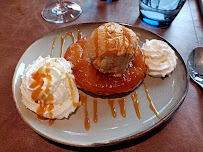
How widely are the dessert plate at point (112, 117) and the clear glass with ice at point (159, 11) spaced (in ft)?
1.85

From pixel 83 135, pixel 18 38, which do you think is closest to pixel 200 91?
pixel 83 135

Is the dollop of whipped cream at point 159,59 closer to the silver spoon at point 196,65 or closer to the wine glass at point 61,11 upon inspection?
the silver spoon at point 196,65

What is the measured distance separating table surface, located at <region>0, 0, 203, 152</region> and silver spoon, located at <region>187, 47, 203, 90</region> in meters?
0.05

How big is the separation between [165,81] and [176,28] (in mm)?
829

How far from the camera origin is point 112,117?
3.54 feet

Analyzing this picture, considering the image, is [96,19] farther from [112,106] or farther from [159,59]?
[112,106]

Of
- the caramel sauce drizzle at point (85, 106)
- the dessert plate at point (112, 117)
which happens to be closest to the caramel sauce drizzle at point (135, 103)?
the dessert plate at point (112, 117)

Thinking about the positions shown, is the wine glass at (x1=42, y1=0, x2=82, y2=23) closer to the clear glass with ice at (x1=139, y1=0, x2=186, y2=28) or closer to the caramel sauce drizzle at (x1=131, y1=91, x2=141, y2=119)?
the clear glass with ice at (x1=139, y1=0, x2=186, y2=28)

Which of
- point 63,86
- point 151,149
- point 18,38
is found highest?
point 63,86

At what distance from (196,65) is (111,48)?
0.77 metres

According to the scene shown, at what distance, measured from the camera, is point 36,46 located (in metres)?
1.40

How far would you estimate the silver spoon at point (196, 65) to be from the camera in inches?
53.9

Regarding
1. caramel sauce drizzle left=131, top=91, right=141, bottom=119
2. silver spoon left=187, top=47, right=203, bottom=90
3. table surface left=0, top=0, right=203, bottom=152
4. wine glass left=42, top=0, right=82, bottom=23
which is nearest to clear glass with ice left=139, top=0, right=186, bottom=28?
table surface left=0, top=0, right=203, bottom=152

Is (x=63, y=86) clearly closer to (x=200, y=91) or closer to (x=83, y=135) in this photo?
(x=83, y=135)
